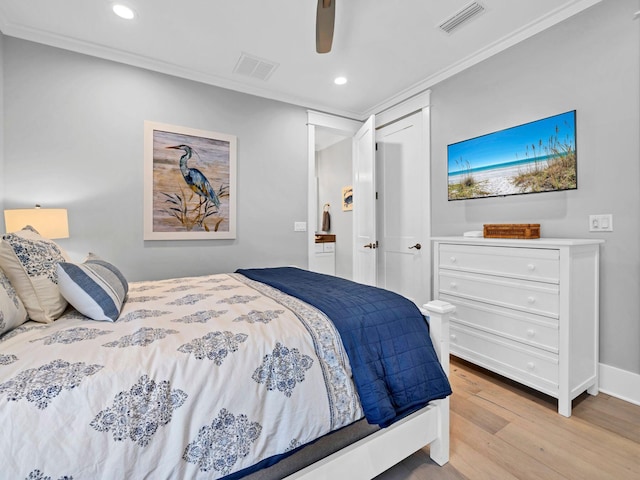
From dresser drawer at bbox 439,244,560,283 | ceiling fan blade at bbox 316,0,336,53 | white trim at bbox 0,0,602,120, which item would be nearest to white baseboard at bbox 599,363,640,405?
dresser drawer at bbox 439,244,560,283

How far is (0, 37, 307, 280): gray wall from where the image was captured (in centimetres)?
229

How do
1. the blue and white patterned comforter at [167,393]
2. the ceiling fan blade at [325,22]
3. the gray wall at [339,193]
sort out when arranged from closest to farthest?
1. the blue and white patterned comforter at [167,393]
2. the ceiling fan blade at [325,22]
3. the gray wall at [339,193]

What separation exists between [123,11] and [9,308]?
212cm

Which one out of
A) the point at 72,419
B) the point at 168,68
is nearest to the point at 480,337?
the point at 72,419

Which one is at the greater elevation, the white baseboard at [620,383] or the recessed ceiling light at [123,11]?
the recessed ceiling light at [123,11]

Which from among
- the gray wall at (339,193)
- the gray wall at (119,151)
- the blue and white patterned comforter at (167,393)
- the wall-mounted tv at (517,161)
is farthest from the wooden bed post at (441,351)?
the gray wall at (339,193)

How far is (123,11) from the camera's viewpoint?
2096 millimetres

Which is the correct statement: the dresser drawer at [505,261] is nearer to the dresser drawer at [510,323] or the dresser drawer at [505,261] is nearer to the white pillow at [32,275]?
the dresser drawer at [510,323]

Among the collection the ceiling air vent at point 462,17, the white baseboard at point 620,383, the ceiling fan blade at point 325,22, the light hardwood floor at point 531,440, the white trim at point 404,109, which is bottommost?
the light hardwood floor at point 531,440

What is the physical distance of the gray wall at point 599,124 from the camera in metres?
1.87

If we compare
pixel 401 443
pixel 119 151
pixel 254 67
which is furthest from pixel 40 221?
pixel 401 443

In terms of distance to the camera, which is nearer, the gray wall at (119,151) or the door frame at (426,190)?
the gray wall at (119,151)

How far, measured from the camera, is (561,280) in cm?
179

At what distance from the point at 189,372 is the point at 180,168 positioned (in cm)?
240
